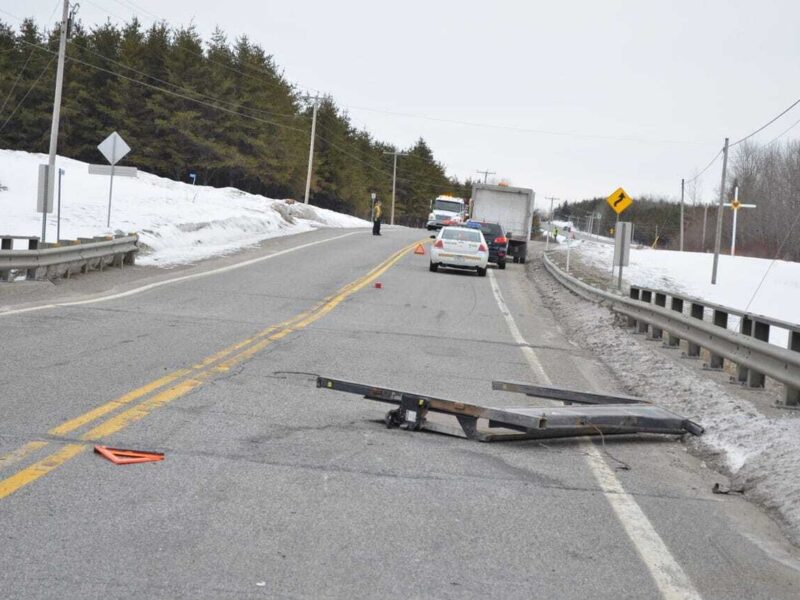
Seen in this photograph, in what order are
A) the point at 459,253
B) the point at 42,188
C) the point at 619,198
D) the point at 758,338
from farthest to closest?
the point at 459,253, the point at 619,198, the point at 42,188, the point at 758,338

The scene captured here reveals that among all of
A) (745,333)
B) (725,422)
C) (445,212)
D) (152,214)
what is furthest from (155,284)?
(445,212)

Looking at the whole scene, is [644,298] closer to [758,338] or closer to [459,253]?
[758,338]

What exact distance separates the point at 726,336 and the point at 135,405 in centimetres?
669

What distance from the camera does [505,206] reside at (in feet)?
136

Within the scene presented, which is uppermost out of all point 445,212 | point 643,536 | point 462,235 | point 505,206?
point 445,212

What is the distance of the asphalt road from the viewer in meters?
4.37

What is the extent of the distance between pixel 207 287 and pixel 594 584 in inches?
604

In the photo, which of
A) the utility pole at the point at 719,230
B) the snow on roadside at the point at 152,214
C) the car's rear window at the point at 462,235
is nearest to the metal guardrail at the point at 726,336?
the car's rear window at the point at 462,235

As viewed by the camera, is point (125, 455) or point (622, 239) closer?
point (125, 455)

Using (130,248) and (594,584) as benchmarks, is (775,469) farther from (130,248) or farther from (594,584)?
(130,248)

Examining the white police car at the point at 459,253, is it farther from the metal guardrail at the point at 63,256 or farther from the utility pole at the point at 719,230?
the utility pole at the point at 719,230

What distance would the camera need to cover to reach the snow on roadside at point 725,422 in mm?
6445

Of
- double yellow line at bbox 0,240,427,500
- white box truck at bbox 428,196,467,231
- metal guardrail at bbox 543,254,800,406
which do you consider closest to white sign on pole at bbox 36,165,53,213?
double yellow line at bbox 0,240,427,500

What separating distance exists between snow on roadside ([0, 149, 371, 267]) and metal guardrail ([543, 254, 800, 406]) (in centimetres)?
1283
